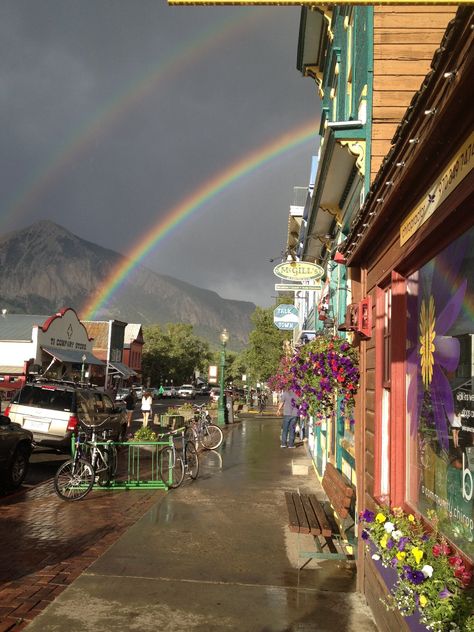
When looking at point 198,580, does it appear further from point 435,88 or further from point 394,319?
point 435,88

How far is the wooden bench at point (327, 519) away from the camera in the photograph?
596 centimetres

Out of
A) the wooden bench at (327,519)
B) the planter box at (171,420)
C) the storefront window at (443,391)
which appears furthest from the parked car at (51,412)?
the storefront window at (443,391)

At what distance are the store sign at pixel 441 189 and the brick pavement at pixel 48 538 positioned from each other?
412cm

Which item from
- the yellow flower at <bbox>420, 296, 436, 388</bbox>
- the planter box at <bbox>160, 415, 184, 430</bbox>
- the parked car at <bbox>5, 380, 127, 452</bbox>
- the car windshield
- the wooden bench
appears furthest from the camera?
the planter box at <bbox>160, 415, 184, 430</bbox>

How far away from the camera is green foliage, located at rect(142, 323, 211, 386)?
280 ft

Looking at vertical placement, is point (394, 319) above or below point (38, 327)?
below

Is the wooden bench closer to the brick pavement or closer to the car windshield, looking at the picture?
the brick pavement

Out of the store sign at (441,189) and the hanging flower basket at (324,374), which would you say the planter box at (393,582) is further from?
the store sign at (441,189)

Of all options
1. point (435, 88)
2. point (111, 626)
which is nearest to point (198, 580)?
point (111, 626)

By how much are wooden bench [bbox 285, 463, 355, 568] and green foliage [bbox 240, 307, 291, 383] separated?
33465 millimetres

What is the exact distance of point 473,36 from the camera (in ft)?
7.44

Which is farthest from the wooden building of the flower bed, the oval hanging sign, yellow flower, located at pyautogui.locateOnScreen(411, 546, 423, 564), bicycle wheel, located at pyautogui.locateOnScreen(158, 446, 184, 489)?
the oval hanging sign

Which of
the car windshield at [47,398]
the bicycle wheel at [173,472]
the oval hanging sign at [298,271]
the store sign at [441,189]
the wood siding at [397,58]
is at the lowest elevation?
the bicycle wheel at [173,472]

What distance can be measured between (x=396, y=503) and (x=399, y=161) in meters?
2.49
